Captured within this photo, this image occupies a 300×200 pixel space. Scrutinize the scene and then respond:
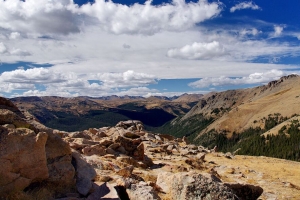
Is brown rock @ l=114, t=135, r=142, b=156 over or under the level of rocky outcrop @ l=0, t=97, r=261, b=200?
under

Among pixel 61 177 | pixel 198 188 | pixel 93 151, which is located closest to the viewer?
pixel 198 188

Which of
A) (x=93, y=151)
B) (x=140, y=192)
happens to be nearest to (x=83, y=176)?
(x=140, y=192)

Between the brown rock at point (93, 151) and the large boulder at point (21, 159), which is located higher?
the large boulder at point (21, 159)

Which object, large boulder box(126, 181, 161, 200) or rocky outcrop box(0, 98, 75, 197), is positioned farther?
large boulder box(126, 181, 161, 200)

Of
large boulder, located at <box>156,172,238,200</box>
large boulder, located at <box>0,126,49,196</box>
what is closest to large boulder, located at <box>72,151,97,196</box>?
large boulder, located at <box>0,126,49,196</box>

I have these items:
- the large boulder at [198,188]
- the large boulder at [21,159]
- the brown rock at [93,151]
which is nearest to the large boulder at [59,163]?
the large boulder at [21,159]

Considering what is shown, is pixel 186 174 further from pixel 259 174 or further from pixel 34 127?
pixel 259 174

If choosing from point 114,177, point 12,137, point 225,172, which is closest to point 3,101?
point 12,137

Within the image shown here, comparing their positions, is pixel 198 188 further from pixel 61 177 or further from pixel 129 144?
pixel 129 144

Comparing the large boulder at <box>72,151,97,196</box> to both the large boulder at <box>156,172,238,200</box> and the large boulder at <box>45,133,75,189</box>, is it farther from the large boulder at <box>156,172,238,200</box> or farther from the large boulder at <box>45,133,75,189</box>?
the large boulder at <box>156,172,238,200</box>

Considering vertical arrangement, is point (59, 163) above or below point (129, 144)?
above

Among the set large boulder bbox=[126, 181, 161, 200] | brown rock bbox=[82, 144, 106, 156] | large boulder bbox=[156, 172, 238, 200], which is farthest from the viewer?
brown rock bbox=[82, 144, 106, 156]

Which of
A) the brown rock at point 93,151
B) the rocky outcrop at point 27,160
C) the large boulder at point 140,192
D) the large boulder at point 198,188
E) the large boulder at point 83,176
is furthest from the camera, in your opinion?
the brown rock at point 93,151

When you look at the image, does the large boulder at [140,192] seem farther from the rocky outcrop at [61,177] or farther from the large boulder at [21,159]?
the large boulder at [21,159]
